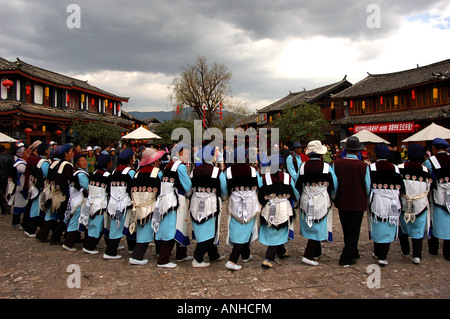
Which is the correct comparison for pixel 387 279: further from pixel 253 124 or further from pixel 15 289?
pixel 253 124

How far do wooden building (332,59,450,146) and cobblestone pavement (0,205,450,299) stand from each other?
17503mm

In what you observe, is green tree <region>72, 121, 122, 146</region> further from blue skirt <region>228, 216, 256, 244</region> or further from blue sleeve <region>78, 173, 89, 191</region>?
blue skirt <region>228, 216, 256, 244</region>

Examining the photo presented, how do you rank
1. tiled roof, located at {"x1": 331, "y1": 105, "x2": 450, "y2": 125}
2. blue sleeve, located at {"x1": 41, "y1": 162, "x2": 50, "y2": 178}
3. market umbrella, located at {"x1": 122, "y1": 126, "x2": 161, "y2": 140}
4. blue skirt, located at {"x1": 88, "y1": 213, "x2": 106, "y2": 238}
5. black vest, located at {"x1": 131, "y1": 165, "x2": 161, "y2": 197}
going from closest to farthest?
black vest, located at {"x1": 131, "y1": 165, "x2": 161, "y2": 197}, blue skirt, located at {"x1": 88, "y1": 213, "x2": 106, "y2": 238}, blue sleeve, located at {"x1": 41, "y1": 162, "x2": 50, "y2": 178}, market umbrella, located at {"x1": 122, "y1": 126, "x2": 161, "y2": 140}, tiled roof, located at {"x1": 331, "y1": 105, "x2": 450, "y2": 125}

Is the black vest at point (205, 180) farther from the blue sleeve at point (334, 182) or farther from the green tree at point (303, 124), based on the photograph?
the green tree at point (303, 124)

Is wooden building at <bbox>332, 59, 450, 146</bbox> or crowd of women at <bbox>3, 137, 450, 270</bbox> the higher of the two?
wooden building at <bbox>332, 59, 450, 146</bbox>

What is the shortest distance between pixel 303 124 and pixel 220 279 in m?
19.0

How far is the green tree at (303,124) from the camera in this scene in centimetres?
2180

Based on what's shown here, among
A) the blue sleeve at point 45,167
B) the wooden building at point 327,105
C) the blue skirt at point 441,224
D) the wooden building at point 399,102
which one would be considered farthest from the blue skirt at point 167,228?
the wooden building at point 327,105

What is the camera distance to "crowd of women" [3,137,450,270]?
4.64 meters

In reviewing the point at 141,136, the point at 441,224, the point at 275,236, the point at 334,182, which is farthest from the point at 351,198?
the point at 141,136

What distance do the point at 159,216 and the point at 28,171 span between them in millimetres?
3532

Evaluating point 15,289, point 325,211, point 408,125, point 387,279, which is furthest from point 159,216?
point 408,125

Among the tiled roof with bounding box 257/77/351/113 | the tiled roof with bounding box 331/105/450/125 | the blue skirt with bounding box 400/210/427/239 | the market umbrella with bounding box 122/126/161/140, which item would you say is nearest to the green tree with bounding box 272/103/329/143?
the tiled roof with bounding box 331/105/450/125

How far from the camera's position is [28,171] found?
6.46 meters
